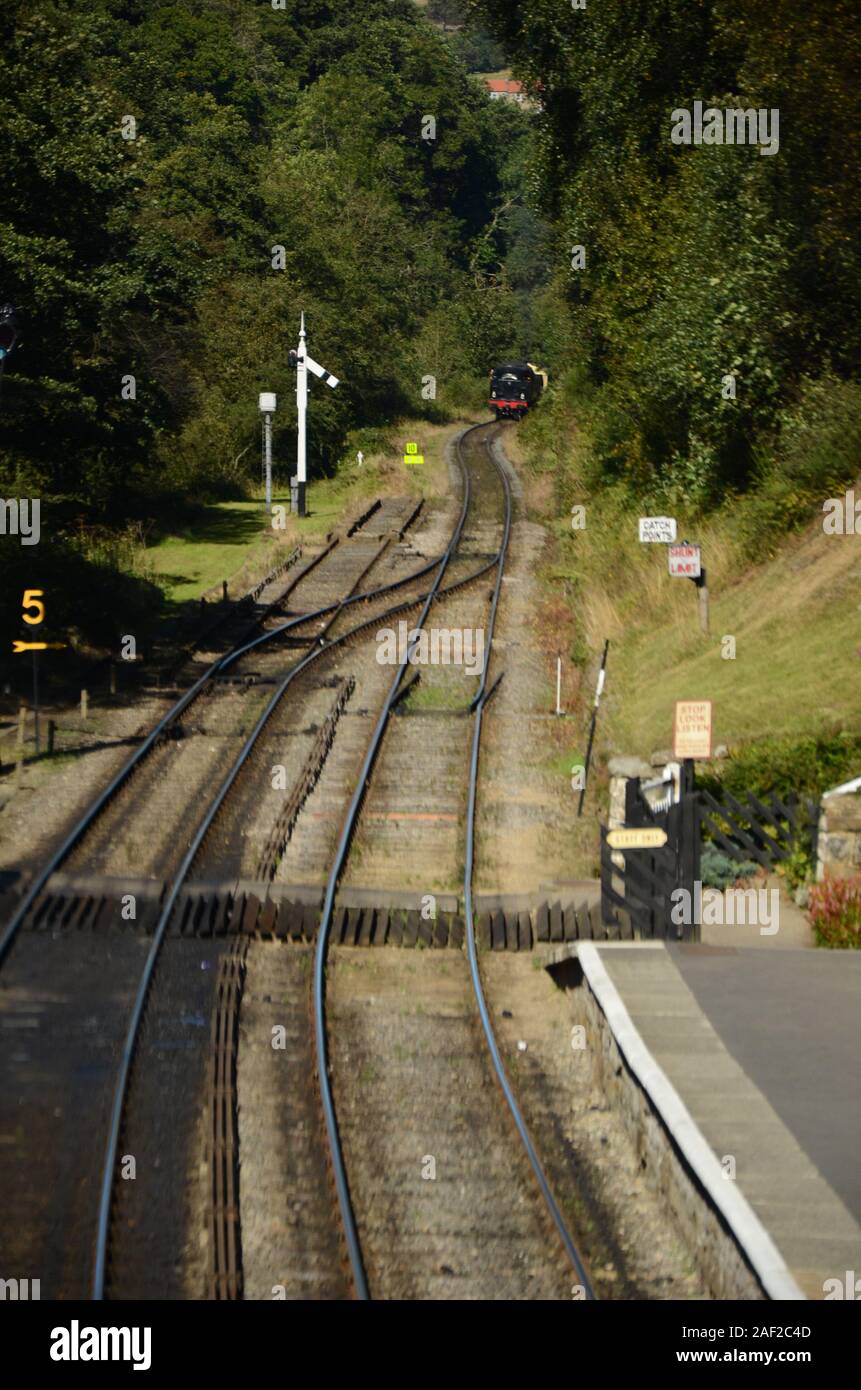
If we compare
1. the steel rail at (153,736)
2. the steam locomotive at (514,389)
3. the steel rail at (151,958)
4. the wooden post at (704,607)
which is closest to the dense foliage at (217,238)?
the steel rail at (153,736)

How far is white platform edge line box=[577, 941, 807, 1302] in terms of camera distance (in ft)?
26.5

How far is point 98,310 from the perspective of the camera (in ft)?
98.2

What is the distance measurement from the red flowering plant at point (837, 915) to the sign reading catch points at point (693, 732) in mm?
1740

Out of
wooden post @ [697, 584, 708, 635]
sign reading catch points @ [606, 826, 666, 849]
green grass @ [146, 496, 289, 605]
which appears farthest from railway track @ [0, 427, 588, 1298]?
wooden post @ [697, 584, 708, 635]

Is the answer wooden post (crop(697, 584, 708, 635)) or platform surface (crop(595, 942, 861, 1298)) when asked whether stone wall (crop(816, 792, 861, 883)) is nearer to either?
platform surface (crop(595, 942, 861, 1298))

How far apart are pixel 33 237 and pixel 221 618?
7711 millimetres

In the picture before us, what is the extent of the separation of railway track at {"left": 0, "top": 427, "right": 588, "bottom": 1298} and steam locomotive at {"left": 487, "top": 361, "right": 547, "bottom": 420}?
30543 mm

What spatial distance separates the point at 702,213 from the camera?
2888 cm

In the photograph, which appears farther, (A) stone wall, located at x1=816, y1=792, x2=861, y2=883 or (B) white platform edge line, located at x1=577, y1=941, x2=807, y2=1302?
(A) stone wall, located at x1=816, y1=792, x2=861, y2=883

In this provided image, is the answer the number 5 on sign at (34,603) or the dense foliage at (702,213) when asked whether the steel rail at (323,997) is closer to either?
the number 5 on sign at (34,603)

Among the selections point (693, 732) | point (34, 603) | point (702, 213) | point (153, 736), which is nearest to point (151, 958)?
point (693, 732)

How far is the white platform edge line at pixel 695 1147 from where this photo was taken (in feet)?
26.5
